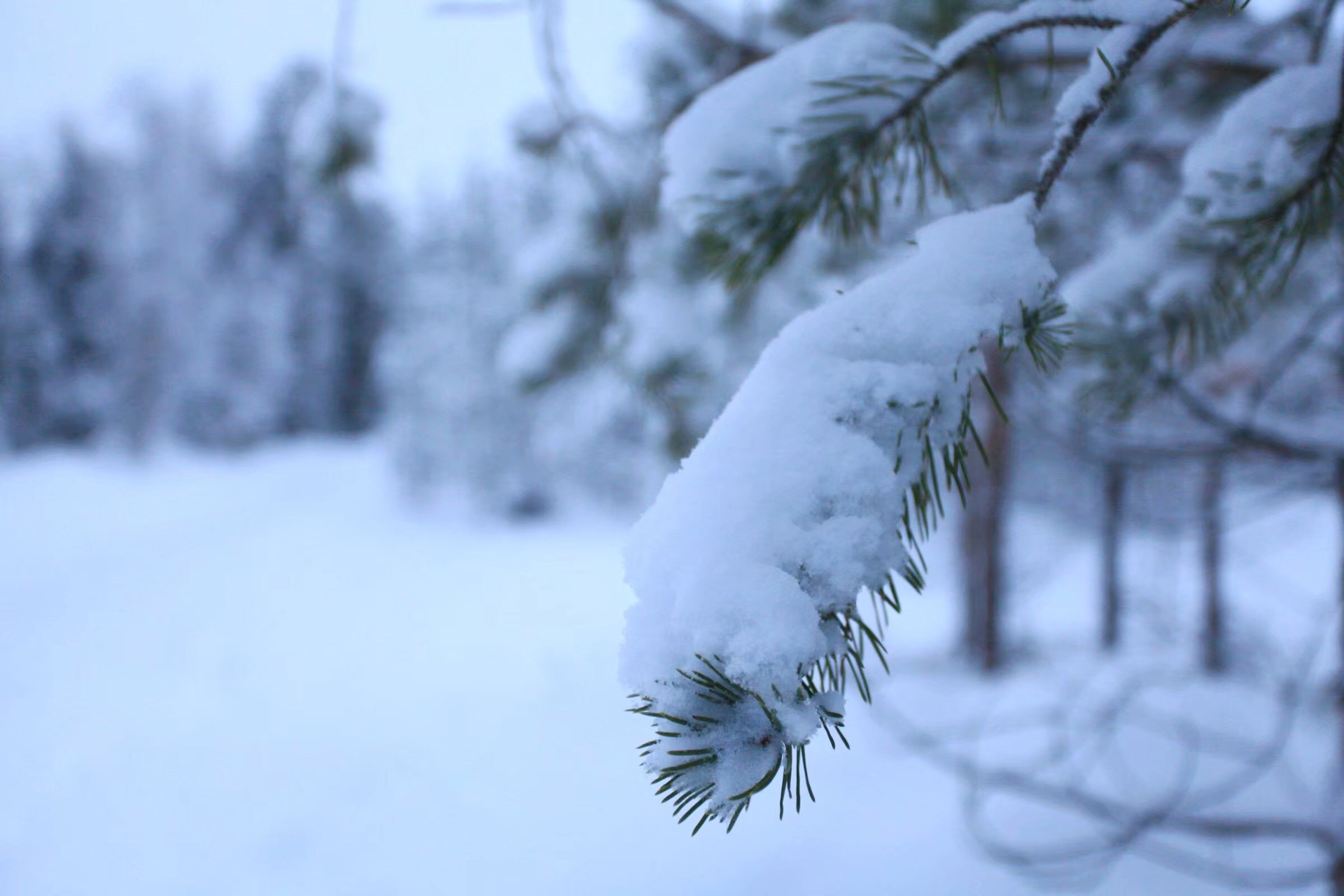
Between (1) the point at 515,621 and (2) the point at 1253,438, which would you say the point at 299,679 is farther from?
(2) the point at 1253,438

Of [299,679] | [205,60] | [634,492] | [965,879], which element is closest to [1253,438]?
[965,879]

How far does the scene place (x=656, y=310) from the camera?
6.71ft

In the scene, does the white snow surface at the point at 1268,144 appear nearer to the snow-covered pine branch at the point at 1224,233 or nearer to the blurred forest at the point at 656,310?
the snow-covered pine branch at the point at 1224,233

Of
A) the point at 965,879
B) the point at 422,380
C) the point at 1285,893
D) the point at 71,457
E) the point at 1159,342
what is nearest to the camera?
the point at 1159,342

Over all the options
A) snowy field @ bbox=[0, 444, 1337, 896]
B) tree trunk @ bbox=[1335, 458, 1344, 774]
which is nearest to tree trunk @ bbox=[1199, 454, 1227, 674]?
snowy field @ bbox=[0, 444, 1337, 896]

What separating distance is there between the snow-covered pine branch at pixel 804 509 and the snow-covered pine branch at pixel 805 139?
0.76 feet

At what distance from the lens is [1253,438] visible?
1260 millimetres

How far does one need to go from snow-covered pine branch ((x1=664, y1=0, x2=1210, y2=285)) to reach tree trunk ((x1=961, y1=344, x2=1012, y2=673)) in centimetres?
378

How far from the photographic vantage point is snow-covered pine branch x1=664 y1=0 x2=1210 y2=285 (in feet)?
2.01

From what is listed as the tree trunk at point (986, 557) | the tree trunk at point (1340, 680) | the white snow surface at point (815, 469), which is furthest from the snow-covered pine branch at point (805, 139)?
the tree trunk at point (986, 557)

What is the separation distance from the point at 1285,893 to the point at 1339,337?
1749 millimetres

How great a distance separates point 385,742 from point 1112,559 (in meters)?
4.99

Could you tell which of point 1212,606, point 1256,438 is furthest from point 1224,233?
point 1212,606

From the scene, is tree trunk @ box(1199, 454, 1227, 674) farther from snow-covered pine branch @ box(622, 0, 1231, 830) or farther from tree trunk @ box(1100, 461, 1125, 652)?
snow-covered pine branch @ box(622, 0, 1231, 830)
